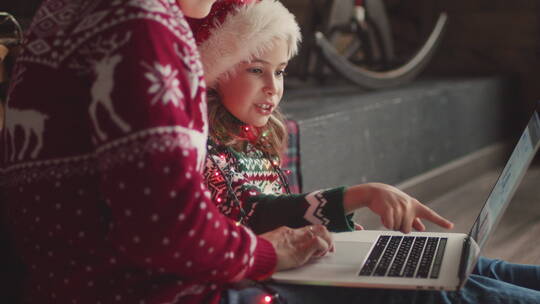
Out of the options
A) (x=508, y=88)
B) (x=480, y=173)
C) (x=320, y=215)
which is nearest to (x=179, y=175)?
(x=320, y=215)

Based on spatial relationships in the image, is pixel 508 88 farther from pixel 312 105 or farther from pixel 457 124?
pixel 312 105

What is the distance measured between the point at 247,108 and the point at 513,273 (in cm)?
53

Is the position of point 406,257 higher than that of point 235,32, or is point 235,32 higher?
point 235,32

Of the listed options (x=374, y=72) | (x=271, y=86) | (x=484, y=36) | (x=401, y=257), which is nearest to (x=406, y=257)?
(x=401, y=257)

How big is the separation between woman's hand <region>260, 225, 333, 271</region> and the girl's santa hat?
1.14ft

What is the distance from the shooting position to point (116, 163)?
585mm

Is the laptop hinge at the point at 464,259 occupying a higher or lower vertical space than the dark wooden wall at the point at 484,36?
higher

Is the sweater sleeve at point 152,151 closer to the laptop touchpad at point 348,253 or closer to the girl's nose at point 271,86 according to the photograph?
the laptop touchpad at point 348,253

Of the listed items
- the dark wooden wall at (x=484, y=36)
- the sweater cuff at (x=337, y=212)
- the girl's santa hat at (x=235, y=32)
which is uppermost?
the girl's santa hat at (x=235, y=32)

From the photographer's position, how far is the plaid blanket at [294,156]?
1.67 meters

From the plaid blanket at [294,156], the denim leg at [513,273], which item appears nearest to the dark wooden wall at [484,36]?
the plaid blanket at [294,156]

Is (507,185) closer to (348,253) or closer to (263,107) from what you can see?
(348,253)

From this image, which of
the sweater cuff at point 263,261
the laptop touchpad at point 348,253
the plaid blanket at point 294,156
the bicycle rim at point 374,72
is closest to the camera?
the sweater cuff at point 263,261

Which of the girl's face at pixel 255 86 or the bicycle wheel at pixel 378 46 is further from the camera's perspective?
the bicycle wheel at pixel 378 46
